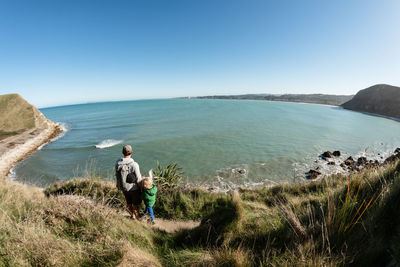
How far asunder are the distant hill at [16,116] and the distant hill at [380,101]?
101275mm

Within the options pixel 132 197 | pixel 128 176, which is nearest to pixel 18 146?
pixel 132 197

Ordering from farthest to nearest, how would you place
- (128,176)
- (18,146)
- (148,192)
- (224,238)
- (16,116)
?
(16,116)
(18,146)
(148,192)
(128,176)
(224,238)

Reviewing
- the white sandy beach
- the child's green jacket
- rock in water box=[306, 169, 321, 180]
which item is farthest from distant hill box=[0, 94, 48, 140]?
rock in water box=[306, 169, 321, 180]

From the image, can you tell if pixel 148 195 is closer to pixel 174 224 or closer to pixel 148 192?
pixel 148 192

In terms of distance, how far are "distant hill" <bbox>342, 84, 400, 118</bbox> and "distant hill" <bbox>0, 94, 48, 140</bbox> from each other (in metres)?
101

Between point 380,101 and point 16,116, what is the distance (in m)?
117

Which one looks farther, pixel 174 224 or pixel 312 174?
pixel 312 174

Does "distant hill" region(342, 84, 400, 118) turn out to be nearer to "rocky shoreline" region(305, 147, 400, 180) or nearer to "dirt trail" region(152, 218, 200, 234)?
"rocky shoreline" region(305, 147, 400, 180)

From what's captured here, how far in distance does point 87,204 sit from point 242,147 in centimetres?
1800

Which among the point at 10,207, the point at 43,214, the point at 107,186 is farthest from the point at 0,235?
the point at 107,186

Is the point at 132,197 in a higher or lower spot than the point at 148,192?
lower

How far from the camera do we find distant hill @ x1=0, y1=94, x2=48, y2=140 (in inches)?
1067

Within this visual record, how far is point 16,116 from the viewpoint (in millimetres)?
30453

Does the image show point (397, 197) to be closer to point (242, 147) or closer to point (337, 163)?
point (337, 163)
